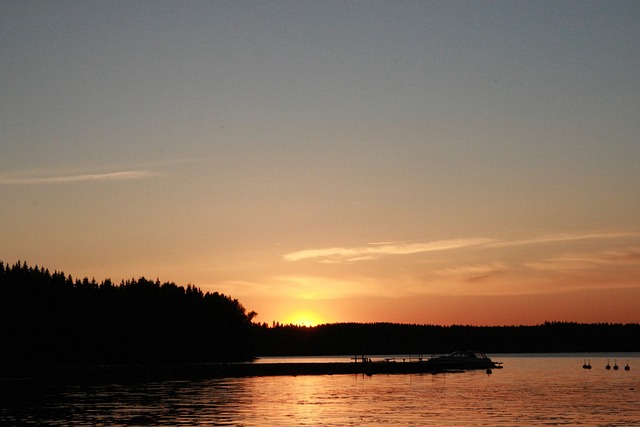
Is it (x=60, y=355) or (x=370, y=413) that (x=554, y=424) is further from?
(x=60, y=355)

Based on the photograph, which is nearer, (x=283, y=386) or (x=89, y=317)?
(x=283, y=386)

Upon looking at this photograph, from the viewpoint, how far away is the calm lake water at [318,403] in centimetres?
8062

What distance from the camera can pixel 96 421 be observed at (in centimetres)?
7869

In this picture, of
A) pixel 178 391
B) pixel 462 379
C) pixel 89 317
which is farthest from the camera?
pixel 89 317

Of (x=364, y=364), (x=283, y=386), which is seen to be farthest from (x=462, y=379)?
(x=283, y=386)

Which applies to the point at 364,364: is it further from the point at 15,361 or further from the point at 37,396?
the point at 37,396

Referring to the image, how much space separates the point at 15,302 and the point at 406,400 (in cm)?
9853

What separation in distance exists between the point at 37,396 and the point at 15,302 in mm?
74915

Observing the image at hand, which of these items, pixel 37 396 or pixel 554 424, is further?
pixel 37 396

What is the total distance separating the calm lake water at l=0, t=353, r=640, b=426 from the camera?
8062 centimetres

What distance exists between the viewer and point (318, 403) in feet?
328

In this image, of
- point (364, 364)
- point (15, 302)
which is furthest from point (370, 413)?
point (15, 302)

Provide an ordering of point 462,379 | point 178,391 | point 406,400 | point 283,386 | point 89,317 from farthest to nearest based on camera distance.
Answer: point 89,317 < point 462,379 < point 283,386 < point 178,391 < point 406,400

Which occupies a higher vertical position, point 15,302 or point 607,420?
point 15,302
